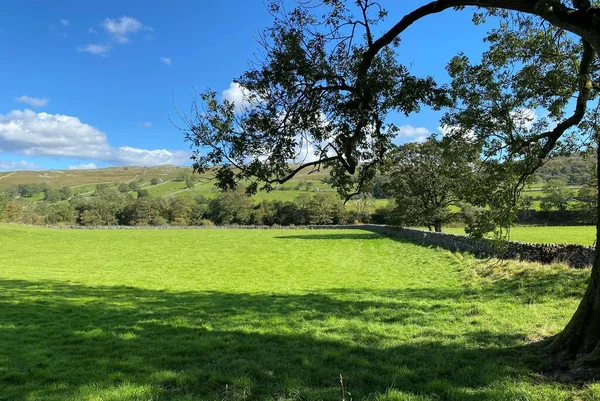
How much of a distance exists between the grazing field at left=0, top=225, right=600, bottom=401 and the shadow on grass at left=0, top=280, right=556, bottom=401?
4cm

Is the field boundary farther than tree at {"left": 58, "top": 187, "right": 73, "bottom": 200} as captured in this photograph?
No

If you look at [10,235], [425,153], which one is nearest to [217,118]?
[425,153]

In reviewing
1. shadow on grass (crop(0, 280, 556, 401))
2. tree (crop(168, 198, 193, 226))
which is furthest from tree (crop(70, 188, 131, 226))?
shadow on grass (crop(0, 280, 556, 401))

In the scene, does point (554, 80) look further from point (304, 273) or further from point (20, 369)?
point (304, 273)

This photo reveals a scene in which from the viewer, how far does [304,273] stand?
2325 centimetres

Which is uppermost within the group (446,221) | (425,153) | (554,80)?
(425,153)

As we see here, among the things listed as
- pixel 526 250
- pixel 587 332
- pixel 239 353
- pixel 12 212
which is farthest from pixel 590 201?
pixel 12 212

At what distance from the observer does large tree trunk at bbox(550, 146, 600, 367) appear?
5641 millimetres

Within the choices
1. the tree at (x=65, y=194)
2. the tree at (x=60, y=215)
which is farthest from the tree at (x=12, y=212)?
the tree at (x=65, y=194)

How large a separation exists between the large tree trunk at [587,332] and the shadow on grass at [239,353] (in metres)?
0.65

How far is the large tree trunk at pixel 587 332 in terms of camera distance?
5641mm

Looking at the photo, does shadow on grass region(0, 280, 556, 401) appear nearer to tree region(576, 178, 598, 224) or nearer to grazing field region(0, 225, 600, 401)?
grazing field region(0, 225, 600, 401)

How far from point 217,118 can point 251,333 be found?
5254 mm

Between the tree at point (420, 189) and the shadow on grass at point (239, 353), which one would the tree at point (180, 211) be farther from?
the shadow on grass at point (239, 353)
